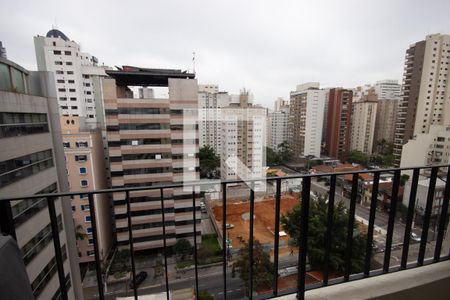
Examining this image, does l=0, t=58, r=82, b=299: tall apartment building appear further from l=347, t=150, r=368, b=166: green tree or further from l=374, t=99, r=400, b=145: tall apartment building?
l=374, t=99, r=400, b=145: tall apartment building

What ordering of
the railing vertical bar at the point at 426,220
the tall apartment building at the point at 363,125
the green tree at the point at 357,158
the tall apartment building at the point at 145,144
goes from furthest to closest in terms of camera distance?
the tall apartment building at the point at 363,125, the green tree at the point at 357,158, the tall apartment building at the point at 145,144, the railing vertical bar at the point at 426,220

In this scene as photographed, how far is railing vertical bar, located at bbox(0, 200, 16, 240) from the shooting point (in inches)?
33.7

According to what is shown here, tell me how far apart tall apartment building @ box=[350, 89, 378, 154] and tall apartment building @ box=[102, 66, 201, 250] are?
68.7 feet

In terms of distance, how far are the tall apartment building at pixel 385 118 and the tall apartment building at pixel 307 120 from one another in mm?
9862

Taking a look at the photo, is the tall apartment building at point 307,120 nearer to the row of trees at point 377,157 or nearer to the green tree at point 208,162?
the row of trees at point 377,157

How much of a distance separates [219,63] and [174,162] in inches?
219

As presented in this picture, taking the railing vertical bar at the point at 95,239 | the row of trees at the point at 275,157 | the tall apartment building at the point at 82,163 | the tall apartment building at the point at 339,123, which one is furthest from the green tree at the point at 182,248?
the tall apartment building at the point at 339,123

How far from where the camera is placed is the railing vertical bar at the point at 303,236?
1104mm

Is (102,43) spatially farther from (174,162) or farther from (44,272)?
(174,162)

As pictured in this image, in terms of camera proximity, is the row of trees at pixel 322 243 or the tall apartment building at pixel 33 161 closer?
the row of trees at pixel 322 243

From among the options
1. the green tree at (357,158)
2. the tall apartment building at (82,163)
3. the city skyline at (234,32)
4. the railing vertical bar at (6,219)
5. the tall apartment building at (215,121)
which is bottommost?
the green tree at (357,158)

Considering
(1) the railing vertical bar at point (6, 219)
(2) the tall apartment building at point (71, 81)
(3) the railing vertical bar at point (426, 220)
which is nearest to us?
(1) the railing vertical bar at point (6, 219)

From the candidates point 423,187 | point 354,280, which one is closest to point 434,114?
point 423,187

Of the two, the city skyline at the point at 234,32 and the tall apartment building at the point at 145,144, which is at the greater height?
the city skyline at the point at 234,32
